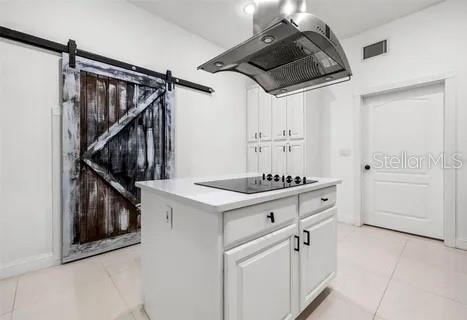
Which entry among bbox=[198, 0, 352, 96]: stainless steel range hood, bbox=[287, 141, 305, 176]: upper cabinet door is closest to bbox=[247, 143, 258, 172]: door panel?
bbox=[287, 141, 305, 176]: upper cabinet door

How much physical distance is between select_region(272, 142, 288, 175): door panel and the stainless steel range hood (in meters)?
1.69

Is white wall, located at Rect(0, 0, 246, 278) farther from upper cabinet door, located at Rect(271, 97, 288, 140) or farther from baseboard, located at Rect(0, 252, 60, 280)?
upper cabinet door, located at Rect(271, 97, 288, 140)

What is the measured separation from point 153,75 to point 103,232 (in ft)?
6.39

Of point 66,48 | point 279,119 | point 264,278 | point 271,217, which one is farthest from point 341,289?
point 66,48

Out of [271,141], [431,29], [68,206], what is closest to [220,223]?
[68,206]

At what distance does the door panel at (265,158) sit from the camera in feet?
12.4

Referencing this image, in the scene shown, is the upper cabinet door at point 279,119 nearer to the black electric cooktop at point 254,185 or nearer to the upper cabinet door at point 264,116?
the upper cabinet door at point 264,116

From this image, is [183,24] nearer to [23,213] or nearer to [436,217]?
[23,213]

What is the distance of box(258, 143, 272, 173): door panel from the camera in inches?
149

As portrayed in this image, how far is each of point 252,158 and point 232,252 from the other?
3.14m

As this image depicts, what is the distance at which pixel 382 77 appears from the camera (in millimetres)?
3111

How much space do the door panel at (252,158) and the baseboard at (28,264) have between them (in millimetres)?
2917

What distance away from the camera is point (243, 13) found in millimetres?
2869

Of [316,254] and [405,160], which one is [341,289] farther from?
[405,160]
